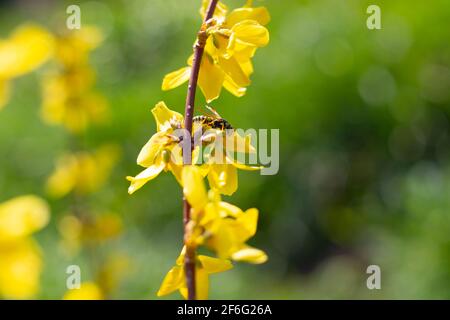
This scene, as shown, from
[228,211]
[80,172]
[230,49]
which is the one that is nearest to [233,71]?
[230,49]

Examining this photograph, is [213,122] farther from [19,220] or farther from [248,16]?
[19,220]

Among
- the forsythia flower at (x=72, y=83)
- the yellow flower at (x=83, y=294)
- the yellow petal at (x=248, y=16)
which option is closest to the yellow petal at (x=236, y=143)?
the yellow petal at (x=248, y=16)

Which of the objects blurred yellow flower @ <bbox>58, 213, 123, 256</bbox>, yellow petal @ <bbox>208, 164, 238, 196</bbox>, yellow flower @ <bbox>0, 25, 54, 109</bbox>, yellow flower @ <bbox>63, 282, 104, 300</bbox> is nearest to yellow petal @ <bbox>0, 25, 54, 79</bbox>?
yellow flower @ <bbox>0, 25, 54, 109</bbox>

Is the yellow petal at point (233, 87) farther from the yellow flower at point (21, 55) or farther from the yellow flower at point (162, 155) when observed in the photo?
the yellow flower at point (21, 55)

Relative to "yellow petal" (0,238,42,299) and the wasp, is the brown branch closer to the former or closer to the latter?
the wasp
